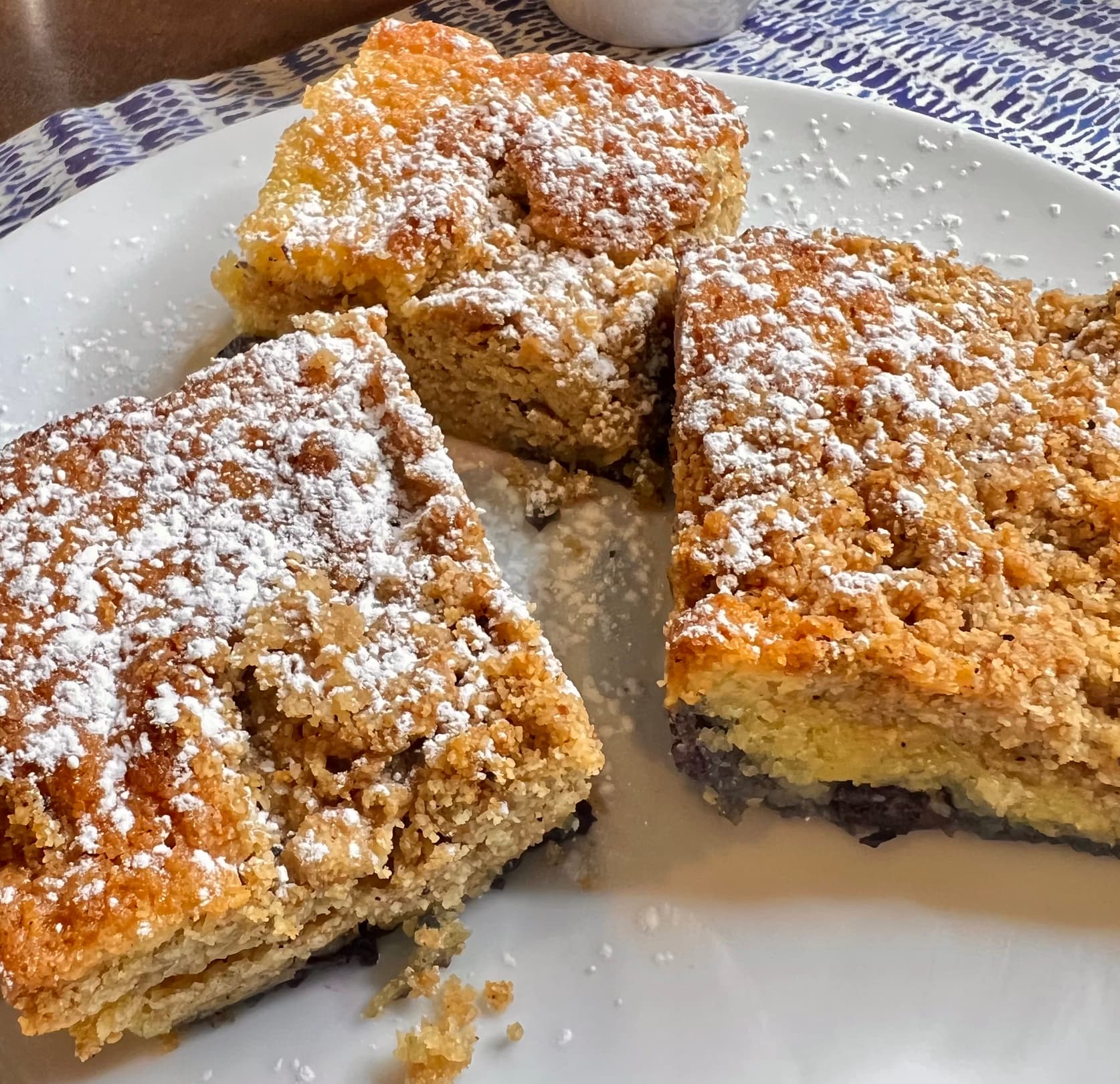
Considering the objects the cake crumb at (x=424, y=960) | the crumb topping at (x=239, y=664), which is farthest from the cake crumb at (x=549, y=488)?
the cake crumb at (x=424, y=960)

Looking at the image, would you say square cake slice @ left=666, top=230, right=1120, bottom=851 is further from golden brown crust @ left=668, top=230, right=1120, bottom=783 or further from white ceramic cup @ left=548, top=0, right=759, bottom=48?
white ceramic cup @ left=548, top=0, right=759, bottom=48

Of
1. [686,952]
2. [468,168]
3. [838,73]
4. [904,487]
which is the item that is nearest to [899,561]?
[904,487]

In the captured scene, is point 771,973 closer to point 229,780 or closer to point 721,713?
point 721,713

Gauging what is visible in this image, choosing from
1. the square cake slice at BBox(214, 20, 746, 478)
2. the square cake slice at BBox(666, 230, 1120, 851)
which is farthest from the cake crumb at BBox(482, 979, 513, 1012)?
the square cake slice at BBox(214, 20, 746, 478)

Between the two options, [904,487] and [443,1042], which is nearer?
[443,1042]

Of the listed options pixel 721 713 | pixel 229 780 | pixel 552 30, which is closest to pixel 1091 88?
pixel 552 30

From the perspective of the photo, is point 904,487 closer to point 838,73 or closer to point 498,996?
point 498,996

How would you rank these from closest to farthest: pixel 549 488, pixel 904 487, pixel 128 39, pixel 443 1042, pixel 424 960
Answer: pixel 443 1042, pixel 424 960, pixel 904 487, pixel 549 488, pixel 128 39
